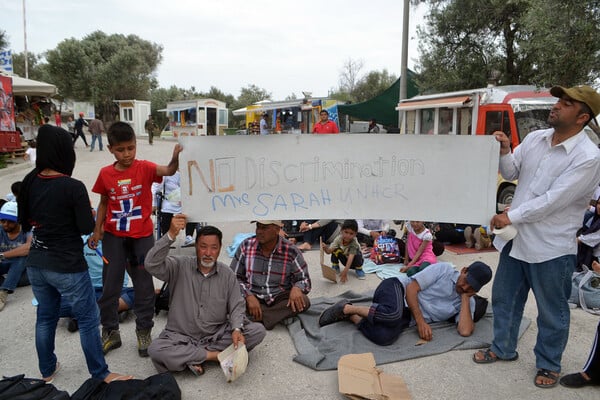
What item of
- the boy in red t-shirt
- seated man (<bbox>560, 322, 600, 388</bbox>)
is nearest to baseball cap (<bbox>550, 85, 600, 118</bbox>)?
seated man (<bbox>560, 322, 600, 388</bbox>)

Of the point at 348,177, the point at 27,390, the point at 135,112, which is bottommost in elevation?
the point at 27,390

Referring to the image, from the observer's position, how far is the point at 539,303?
3223 millimetres

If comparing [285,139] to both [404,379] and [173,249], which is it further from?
[173,249]

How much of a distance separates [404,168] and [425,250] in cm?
273

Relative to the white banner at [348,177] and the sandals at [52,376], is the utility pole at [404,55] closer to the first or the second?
the white banner at [348,177]

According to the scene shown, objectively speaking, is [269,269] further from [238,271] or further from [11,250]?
[11,250]

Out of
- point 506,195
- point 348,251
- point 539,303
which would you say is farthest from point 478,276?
point 506,195

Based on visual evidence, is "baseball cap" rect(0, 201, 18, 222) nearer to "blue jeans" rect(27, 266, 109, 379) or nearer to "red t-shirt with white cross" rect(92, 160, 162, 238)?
"red t-shirt with white cross" rect(92, 160, 162, 238)

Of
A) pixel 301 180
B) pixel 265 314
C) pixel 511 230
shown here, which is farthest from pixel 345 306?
pixel 511 230

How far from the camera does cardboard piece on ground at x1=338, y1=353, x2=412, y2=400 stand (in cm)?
299

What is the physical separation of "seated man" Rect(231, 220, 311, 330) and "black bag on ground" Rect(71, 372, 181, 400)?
4.34ft

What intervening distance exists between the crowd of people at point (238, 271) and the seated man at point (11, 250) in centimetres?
105

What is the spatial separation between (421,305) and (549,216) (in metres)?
1.59

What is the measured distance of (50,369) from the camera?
321cm
